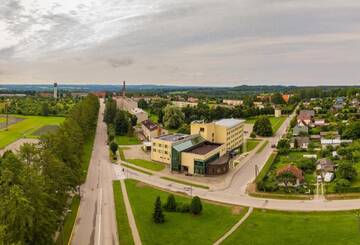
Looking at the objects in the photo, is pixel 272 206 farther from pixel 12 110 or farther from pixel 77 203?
pixel 12 110

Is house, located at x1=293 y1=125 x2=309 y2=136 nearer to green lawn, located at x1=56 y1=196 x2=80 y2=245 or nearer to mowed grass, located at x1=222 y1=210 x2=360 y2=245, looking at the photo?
mowed grass, located at x1=222 y1=210 x2=360 y2=245

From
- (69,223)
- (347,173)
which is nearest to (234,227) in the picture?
(69,223)

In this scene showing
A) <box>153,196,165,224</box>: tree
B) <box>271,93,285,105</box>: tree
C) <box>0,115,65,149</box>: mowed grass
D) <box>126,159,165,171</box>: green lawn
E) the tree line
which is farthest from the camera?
<box>271,93,285,105</box>: tree

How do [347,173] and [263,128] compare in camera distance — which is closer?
[347,173]

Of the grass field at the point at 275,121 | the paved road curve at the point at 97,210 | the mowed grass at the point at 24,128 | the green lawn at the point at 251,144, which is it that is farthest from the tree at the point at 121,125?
the grass field at the point at 275,121

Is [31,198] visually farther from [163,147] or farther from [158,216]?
[163,147]

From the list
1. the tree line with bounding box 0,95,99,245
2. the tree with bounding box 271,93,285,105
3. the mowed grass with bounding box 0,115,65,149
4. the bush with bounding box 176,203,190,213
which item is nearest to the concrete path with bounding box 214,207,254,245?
the bush with bounding box 176,203,190,213
